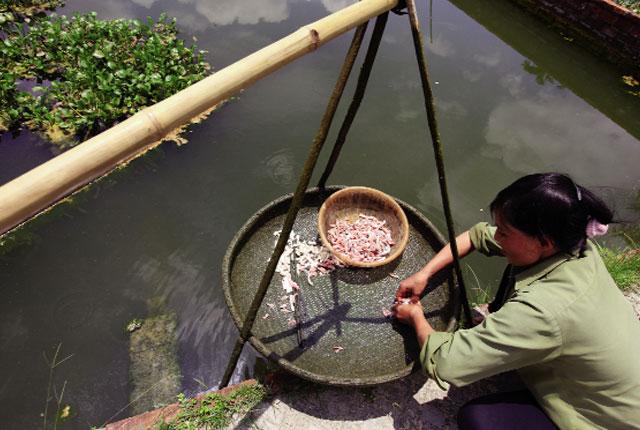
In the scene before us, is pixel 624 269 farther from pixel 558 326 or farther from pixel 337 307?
pixel 337 307

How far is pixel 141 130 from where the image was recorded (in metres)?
1.24

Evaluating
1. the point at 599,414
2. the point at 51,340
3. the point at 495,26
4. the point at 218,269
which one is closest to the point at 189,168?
the point at 218,269

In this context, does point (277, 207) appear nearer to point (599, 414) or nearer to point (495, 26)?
point (599, 414)

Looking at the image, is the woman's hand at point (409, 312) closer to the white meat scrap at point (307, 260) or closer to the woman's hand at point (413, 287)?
the woman's hand at point (413, 287)

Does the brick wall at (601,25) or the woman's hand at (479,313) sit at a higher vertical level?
the brick wall at (601,25)

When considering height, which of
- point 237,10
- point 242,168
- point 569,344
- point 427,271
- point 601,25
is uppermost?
point 237,10

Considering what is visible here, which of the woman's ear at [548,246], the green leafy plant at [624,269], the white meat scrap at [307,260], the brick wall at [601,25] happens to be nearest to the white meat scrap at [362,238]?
the white meat scrap at [307,260]

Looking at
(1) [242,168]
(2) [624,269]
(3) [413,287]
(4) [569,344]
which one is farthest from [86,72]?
(2) [624,269]

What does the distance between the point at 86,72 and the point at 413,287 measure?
4943 mm

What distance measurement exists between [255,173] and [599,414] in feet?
12.1

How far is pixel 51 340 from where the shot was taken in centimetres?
320

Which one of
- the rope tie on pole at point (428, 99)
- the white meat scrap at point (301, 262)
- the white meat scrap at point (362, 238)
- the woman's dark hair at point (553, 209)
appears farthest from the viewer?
the white meat scrap at point (362, 238)

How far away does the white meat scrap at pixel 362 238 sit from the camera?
3.30 meters

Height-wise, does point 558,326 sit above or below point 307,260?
below
